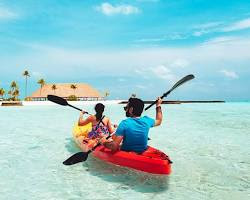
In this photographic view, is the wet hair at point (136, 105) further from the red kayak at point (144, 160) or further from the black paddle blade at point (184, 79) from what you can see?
the black paddle blade at point (184, 79)

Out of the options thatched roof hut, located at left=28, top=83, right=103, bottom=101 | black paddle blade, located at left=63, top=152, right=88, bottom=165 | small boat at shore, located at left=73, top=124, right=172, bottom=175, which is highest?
thatched roof hut, located at left=28, top=83, right=103, bottom=101

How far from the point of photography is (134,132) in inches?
257

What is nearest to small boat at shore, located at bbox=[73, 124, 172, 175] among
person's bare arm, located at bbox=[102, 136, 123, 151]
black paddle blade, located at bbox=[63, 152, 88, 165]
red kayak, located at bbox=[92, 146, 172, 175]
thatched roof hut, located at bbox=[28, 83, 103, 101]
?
red kayak, located at bbox=[92, 146, 172, 175]

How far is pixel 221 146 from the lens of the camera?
486 inches

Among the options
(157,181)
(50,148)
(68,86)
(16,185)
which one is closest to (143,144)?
(157,181)

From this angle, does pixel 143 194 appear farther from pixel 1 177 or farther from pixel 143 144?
pixel 1 177

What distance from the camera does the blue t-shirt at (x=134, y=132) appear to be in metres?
6.48

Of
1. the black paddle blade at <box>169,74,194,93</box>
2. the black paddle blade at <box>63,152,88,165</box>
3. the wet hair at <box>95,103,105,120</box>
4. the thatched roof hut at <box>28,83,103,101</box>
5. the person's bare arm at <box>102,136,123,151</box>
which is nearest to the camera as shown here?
the person's bare arm at <box>102,136,123,151</box>

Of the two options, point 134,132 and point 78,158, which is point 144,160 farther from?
point 78,158

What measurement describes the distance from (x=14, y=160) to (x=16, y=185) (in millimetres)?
2628

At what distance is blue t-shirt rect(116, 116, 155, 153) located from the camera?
648 centimetres

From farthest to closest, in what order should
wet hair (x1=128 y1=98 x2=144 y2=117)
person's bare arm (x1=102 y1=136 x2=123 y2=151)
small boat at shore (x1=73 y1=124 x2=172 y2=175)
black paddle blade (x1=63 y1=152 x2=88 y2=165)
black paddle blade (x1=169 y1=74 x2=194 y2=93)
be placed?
black paddle blade (x1=169 y1=74 x2=194 y2=93)
black paddle blade (x1=63 y1=152 x2=88 y2=165)
person's bare arm (x1=102 y1=136 x2=123 y2=151)
wet hair (x1=128 y1=98 x2=144 y2=117)
small boat at shore (x1=73 y1=124 x2=172 y2=175)

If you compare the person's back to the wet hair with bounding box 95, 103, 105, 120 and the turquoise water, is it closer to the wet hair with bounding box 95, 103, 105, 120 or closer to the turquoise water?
the wet hair with bounding box 95, 103, 105, 120

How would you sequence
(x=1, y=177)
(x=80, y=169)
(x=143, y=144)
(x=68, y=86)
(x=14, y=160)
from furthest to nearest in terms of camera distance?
(x=68, y=86)
(x=14, y=160)
(x=80, y=169)
(x=1, y=177)
(x=143, y=144)
